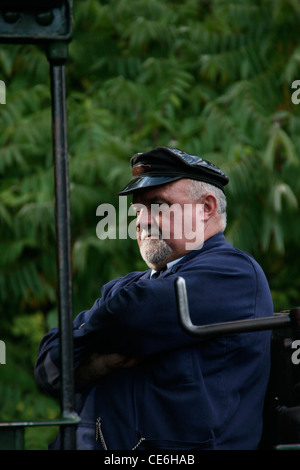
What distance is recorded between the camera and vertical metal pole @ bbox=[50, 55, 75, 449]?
1.36 metres

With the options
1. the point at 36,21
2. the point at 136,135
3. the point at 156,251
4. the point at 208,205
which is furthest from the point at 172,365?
the point at 136,135

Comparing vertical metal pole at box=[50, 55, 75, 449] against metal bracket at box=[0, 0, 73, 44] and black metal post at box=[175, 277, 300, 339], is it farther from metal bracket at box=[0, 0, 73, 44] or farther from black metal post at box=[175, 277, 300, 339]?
black metal post at box=[175, 277, 300, 339]

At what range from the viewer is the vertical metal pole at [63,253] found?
1355mm

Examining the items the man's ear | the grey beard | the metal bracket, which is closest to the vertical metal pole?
the metal bracket

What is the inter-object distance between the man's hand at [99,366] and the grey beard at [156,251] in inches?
13.7

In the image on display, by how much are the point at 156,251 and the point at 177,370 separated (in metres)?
0.42

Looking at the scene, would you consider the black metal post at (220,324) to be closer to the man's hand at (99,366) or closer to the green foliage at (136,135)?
the man's hand at (99,366)

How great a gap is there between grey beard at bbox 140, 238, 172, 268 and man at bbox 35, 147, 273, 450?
7 centimetres

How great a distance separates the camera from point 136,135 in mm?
5820

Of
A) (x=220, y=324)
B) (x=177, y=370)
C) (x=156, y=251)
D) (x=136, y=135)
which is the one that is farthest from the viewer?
(x=136, y=135)

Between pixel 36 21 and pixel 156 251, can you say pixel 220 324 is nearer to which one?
pixel 36 21

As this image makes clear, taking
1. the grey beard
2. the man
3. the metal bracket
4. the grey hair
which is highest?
the metal bracket

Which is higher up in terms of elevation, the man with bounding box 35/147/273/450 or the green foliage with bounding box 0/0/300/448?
the green foliage with bounding box 0/0/300/448

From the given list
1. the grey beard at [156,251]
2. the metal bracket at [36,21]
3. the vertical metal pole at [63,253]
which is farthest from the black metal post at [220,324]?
the grey beard at [156,251]
